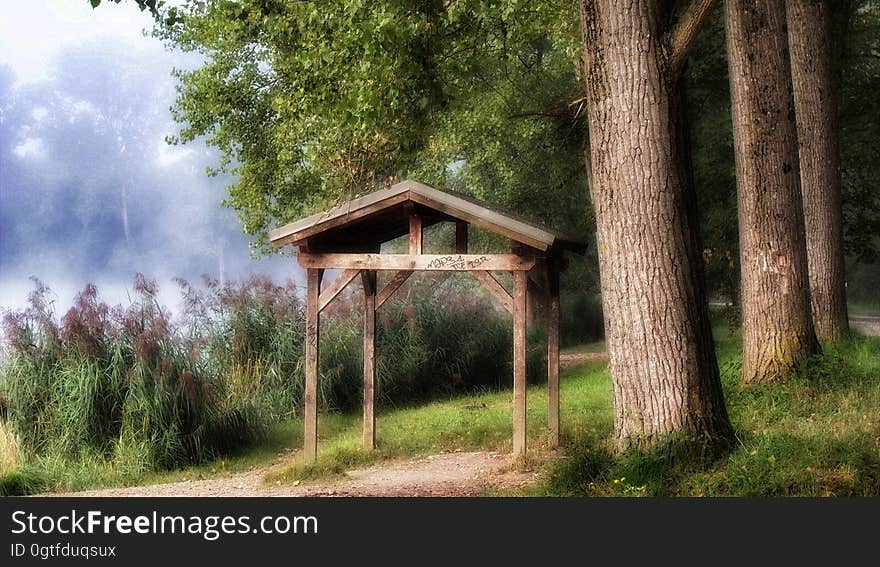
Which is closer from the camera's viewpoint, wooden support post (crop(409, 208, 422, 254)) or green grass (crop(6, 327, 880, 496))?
green grass (crop(6, 327, 880, 496))

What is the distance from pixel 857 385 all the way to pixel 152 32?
2050 cm

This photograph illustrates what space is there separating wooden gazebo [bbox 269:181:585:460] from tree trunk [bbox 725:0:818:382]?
237cm

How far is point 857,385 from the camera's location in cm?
1179

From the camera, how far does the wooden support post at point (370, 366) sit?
482 inches

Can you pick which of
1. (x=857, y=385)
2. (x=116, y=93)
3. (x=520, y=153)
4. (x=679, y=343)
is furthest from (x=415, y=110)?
(x=116, y=93)

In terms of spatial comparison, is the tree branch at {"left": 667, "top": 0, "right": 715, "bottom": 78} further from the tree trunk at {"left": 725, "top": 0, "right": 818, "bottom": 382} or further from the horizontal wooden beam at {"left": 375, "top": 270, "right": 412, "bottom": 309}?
the horizontal wooden beam at {"left": 375, "top": 270, "right": 412, "bottom": 309}

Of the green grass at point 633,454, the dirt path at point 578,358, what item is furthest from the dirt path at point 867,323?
the green grass at point 633,454

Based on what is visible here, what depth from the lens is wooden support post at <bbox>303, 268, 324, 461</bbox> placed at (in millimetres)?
11445

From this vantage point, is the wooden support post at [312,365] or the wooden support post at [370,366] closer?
the wooden support post at [312,365]

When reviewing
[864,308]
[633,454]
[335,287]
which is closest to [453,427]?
[335,287]

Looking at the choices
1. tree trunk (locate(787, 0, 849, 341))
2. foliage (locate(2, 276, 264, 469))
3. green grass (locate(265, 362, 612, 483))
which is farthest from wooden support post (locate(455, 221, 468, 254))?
tree trunk (locate(787, 0, 849, 341))

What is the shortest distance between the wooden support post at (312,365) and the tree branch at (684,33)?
502 cm

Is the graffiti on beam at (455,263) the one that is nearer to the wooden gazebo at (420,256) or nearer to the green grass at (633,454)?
the wooden gazebo at (420,256)

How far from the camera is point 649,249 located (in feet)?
27.4
